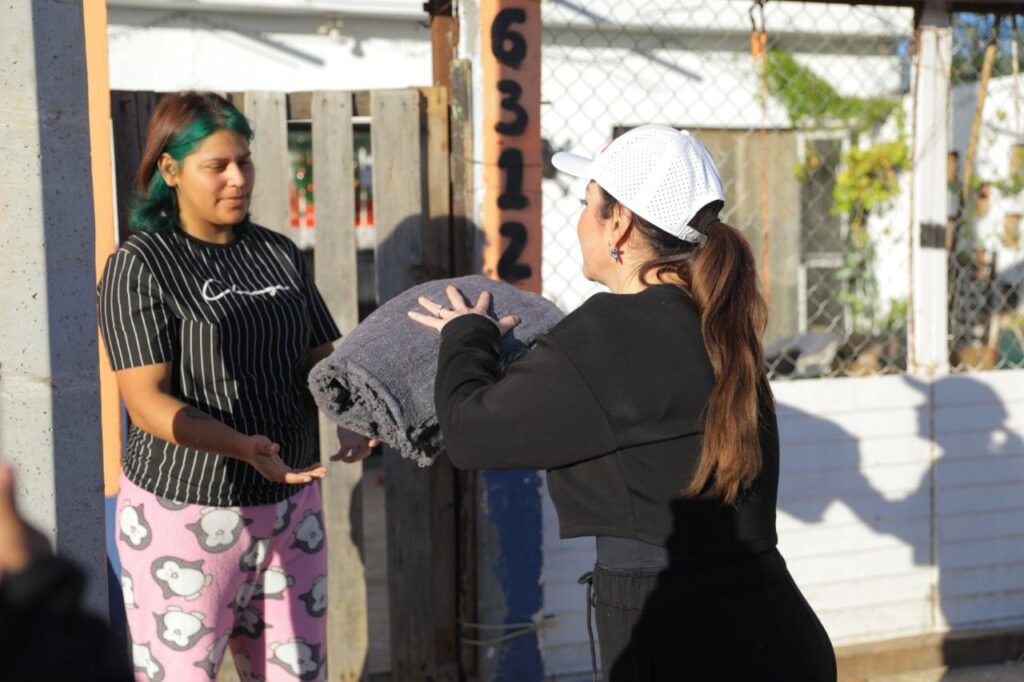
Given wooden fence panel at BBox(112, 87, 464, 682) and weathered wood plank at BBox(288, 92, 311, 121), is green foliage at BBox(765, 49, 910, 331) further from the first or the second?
weathered wood plank at BBox(288, 92, 311, 121)

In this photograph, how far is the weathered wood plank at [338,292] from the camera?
4023mm

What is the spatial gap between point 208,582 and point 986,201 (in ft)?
18.9

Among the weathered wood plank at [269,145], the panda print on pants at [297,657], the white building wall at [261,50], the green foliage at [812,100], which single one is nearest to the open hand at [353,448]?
the panda print on pants at [297,657]

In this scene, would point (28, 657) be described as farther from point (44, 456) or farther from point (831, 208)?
point (831, 208)

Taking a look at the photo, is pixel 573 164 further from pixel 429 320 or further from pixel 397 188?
pixel 397 188

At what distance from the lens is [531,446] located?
210 centimetres

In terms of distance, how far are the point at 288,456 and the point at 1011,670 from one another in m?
3.42

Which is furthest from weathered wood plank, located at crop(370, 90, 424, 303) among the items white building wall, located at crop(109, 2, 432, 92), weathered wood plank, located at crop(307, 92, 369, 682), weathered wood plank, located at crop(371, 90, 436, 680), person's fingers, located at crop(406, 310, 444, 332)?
white building wall, located at crop(109, 2, 432, 92)

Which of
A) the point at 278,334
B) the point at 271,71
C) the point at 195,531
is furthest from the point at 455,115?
the point at 271,71

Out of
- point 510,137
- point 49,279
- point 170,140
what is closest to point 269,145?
point 510,137

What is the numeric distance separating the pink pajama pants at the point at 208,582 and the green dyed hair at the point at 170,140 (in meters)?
0.69

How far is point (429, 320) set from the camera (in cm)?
250

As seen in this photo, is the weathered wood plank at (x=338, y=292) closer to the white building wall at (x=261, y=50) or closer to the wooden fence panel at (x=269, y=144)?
the wooden fence panel at (x=269, y=144)

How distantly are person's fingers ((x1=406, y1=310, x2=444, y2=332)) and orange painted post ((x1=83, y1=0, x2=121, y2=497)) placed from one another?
1.63m
